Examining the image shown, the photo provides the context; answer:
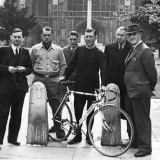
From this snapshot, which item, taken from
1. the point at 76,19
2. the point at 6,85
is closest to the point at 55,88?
the point at 6,85

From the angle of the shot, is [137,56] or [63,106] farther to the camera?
[63,106]

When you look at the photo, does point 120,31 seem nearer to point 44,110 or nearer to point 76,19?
point 44,110

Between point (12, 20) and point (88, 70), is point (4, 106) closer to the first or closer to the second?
point (88, 70)

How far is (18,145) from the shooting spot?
5.99m

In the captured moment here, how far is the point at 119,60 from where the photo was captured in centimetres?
635

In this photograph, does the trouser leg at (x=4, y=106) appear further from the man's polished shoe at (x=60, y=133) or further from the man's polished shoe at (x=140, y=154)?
the man's polished shoe at (x=140, y=154)

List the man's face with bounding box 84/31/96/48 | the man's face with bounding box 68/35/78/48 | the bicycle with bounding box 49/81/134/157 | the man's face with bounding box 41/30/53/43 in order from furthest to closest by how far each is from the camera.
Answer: the man's face with bounding box 68/35/78/48 → the man's face with bounding box 41/30/53/43 → the man's face with bounding box 84/31/96/48 → the bicycle with bounding box 49/81/134/157

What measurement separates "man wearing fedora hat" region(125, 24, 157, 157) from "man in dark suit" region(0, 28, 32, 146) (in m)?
1.80

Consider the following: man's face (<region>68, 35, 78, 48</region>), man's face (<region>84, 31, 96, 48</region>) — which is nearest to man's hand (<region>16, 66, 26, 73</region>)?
man's face (<region>84, 31, 96, 48</region>)

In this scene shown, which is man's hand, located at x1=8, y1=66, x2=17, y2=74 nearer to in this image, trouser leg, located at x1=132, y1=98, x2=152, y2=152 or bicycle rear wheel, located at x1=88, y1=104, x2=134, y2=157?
bicycle rear wheel, located at x1=88, y1=104, x2=134, y2=157

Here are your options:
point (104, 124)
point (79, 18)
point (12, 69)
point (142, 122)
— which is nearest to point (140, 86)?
point (142, 122)

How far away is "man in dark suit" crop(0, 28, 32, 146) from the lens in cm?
591

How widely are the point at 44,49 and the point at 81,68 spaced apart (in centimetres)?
81

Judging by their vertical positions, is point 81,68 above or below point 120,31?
below
